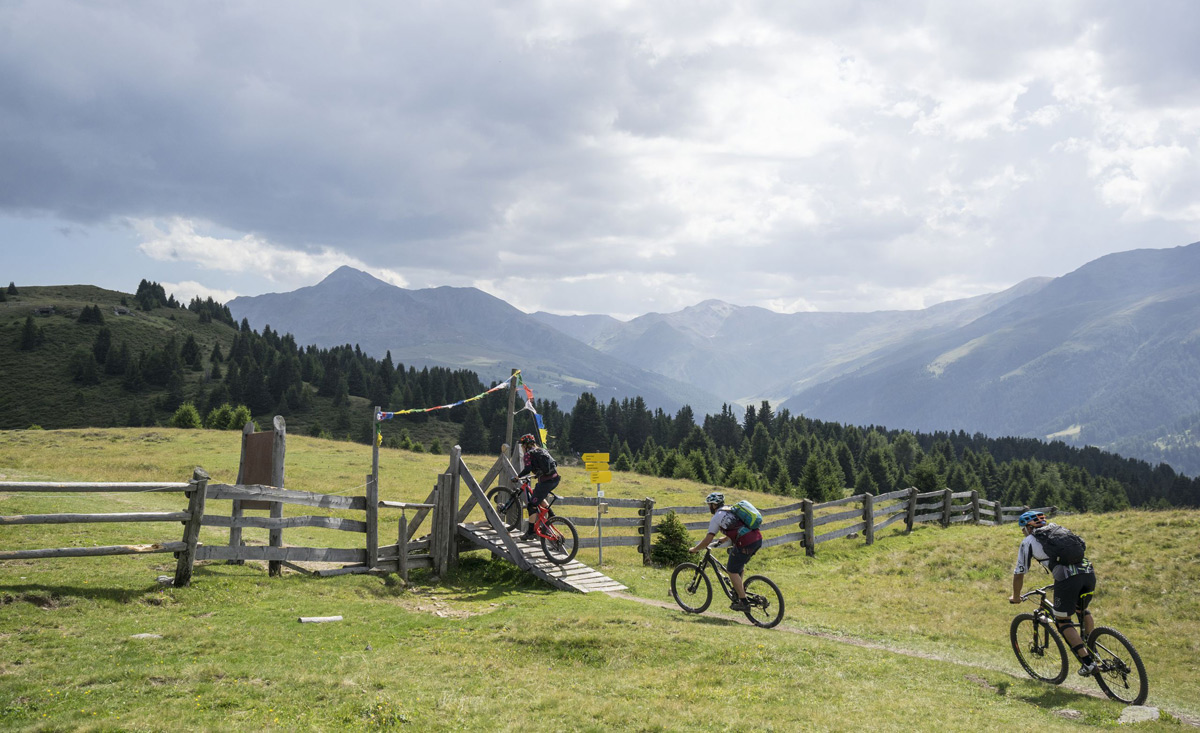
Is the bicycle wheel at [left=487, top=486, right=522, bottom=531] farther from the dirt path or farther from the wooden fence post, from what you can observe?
the wooden fence post

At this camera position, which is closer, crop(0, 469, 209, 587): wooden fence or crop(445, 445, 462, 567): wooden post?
crop(0, 469, 209, 587): wooden fence

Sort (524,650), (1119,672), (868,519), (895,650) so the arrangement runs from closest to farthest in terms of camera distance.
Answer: (1119,672) → (524,650) → (895,650) → (868,519)

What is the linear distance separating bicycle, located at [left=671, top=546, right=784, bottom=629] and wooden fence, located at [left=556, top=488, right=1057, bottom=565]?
4.32 metres

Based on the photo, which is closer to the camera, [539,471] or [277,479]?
[277,479]

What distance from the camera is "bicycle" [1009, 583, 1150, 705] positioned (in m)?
9.41

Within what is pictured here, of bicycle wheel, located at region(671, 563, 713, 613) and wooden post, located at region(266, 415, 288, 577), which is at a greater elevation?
wooden post, located at region(266, 415, 288, 577)

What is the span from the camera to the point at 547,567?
1639 centimetres

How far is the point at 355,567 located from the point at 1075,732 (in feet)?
43.5

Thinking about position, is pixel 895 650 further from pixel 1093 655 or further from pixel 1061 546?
pixel 1061 546

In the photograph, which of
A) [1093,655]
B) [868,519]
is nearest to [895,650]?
[1093,655]

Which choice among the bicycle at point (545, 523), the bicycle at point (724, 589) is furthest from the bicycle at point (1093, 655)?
the bicycle at point (545, 523)

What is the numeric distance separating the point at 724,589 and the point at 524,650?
16.6 ft

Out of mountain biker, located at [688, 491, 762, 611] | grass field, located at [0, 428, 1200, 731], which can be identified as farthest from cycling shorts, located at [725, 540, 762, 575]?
grass field, located at [0, 428, 1200, 731]

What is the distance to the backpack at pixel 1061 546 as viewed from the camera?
33.0 ft
